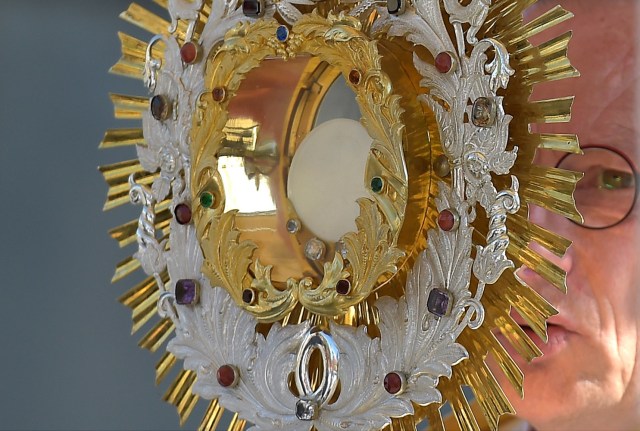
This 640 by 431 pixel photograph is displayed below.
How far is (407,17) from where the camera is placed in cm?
91

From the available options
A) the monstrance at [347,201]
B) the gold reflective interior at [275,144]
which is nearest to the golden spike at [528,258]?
the monstrance at [347,201]

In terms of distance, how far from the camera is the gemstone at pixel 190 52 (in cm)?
102

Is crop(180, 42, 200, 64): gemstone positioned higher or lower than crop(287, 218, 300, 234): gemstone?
higher

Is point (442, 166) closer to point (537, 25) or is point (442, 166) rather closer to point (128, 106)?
point (537, 25)

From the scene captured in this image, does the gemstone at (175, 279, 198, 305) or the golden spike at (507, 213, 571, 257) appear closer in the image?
the golden spike at (507, 213, 571, 257)

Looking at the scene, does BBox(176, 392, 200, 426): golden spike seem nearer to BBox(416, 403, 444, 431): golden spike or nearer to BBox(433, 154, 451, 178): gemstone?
BBox(416, 403, 444, 431): golden spike

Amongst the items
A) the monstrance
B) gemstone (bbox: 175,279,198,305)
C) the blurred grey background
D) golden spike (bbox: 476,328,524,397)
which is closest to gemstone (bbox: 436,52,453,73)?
the monstrance

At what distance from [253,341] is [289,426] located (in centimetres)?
9

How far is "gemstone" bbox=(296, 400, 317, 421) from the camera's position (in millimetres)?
941

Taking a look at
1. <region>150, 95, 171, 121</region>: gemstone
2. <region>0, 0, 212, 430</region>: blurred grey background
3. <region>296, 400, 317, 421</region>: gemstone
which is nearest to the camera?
<region>296, 400, 317, 421</region>: gemstone

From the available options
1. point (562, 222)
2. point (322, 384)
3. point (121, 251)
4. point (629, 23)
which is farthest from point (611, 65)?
point (121, 251)

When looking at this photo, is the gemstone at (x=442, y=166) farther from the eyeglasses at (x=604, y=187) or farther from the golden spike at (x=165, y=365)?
the golden spike at (x=165, y=365)

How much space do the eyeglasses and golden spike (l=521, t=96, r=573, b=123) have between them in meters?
0.09

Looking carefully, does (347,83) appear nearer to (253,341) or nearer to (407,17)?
(407,17)
